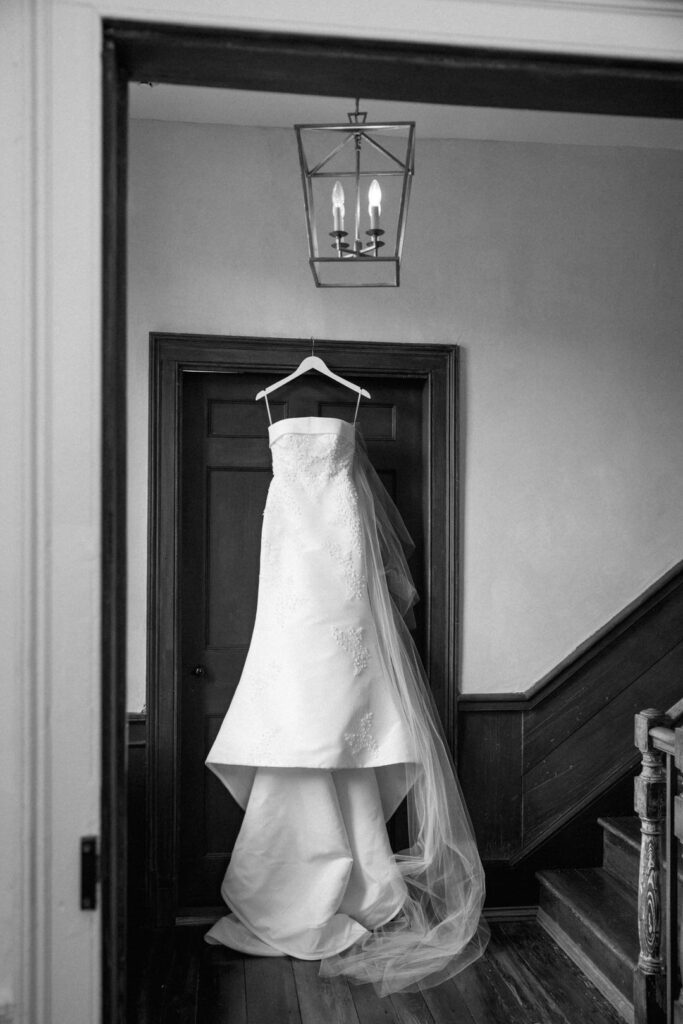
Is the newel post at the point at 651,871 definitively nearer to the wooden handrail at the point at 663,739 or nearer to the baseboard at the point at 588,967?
the wooden handrail at the point at 663,739

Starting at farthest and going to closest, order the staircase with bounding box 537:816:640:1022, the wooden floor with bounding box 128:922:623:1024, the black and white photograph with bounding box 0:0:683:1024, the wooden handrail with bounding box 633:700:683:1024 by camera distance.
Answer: the black and white photograph with bounding box 0:0:683:1024
the staircase with bounding box 537:816:640:1022
the wooden floor with bounding box 128:922:623:1024
the wooden handrail with bounding box 633:700:683:1024

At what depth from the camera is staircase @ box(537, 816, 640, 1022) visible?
2927 millimetres

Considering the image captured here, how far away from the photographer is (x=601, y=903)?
10.9 ft

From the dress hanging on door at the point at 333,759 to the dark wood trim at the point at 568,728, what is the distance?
13.8 inches

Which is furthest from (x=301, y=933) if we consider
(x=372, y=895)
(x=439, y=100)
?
(x=439, y=100)

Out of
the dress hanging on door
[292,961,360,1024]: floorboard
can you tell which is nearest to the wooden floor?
[292,961,360,1024]: floorboard

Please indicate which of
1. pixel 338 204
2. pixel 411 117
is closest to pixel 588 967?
pixel 338 204

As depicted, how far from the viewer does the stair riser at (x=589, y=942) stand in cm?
288

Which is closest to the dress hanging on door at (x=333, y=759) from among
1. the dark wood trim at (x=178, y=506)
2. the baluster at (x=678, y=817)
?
the dark wood trim at (x=178, y=506)

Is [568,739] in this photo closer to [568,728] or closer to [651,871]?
[568,728]

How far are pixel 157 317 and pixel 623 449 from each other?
2043 millimetres

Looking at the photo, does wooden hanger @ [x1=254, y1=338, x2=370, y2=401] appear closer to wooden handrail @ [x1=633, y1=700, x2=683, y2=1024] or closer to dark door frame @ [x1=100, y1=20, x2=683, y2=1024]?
wooden handrail @ [x1=633, y1=700, x2=683, y2=1024]

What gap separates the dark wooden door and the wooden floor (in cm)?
52

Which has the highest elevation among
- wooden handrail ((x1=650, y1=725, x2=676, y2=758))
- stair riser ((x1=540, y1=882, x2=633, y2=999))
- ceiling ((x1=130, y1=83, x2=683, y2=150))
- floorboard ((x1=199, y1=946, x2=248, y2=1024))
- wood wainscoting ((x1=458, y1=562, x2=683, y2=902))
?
ceiling ((x1=130, y1=83, x2=683, y2=150))
